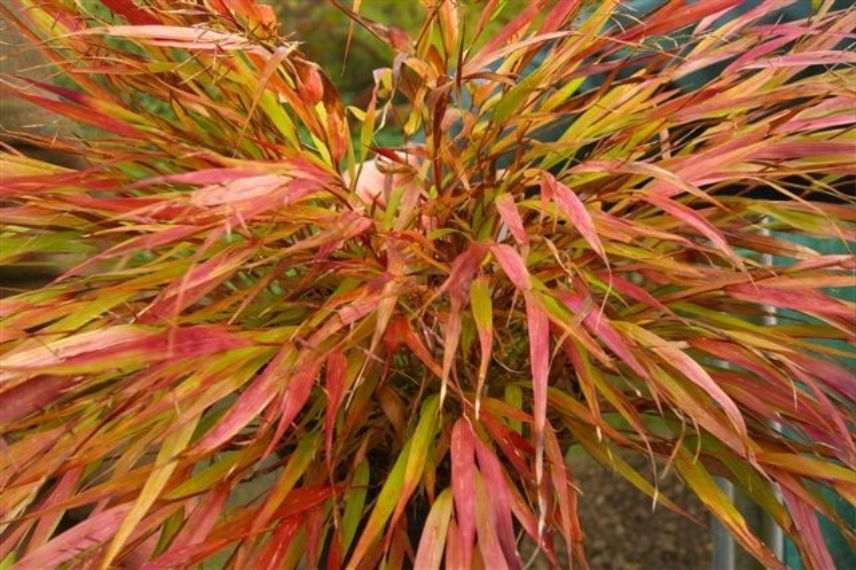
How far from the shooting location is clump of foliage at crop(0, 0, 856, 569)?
695mm

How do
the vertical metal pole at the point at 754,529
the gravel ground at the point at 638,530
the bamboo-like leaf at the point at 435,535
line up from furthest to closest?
the gravel ground at the point at 638,530 < the vertical metal pole at the point at 754,529 < the bamboo-like leaf at the point at 435,535

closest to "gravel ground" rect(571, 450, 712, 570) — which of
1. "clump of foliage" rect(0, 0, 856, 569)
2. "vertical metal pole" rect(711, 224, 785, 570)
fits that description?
"vertical metal pole" rect(711, 224, 785, 570)

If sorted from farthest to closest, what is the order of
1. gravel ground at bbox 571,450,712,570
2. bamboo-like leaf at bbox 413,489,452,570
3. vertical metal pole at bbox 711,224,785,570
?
gravel ground at bbox 571,450,712,570 → vertical metal pole at bbox 711,224,785,570 → bamboo-like leaf at bbox 413,489,452,570

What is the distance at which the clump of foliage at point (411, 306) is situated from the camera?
695 mm

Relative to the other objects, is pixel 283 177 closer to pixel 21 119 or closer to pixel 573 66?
pixel 573 66

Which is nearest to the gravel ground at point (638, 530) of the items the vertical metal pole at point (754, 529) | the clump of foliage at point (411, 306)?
the vertical metal pole at point (754, 529)

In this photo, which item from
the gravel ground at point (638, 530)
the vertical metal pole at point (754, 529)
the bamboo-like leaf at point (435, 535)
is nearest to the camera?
the bamboo-like leaf at point (435, 535)

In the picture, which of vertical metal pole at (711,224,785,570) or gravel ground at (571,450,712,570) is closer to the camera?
vertical metal pole at (711,224,785,570)

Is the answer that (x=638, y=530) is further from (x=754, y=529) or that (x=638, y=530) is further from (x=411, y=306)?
(x=411, y=306)

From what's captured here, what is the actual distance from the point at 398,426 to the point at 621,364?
6.5 inches

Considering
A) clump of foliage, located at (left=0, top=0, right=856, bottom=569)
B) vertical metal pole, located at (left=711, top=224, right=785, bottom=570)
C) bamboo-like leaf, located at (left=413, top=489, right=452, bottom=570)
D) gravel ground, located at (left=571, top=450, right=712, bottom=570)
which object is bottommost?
gravel ground, located at (left=571, top=450, right=712, bottom=570)

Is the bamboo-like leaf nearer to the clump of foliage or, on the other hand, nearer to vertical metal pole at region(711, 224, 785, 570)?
the clump of foliage

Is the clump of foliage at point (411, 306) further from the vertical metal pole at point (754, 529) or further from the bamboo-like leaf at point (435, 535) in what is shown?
the vertical metal pole at point (754, 529)

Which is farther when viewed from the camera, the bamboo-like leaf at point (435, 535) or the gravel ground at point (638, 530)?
the gravel ground at point (638, 530)
